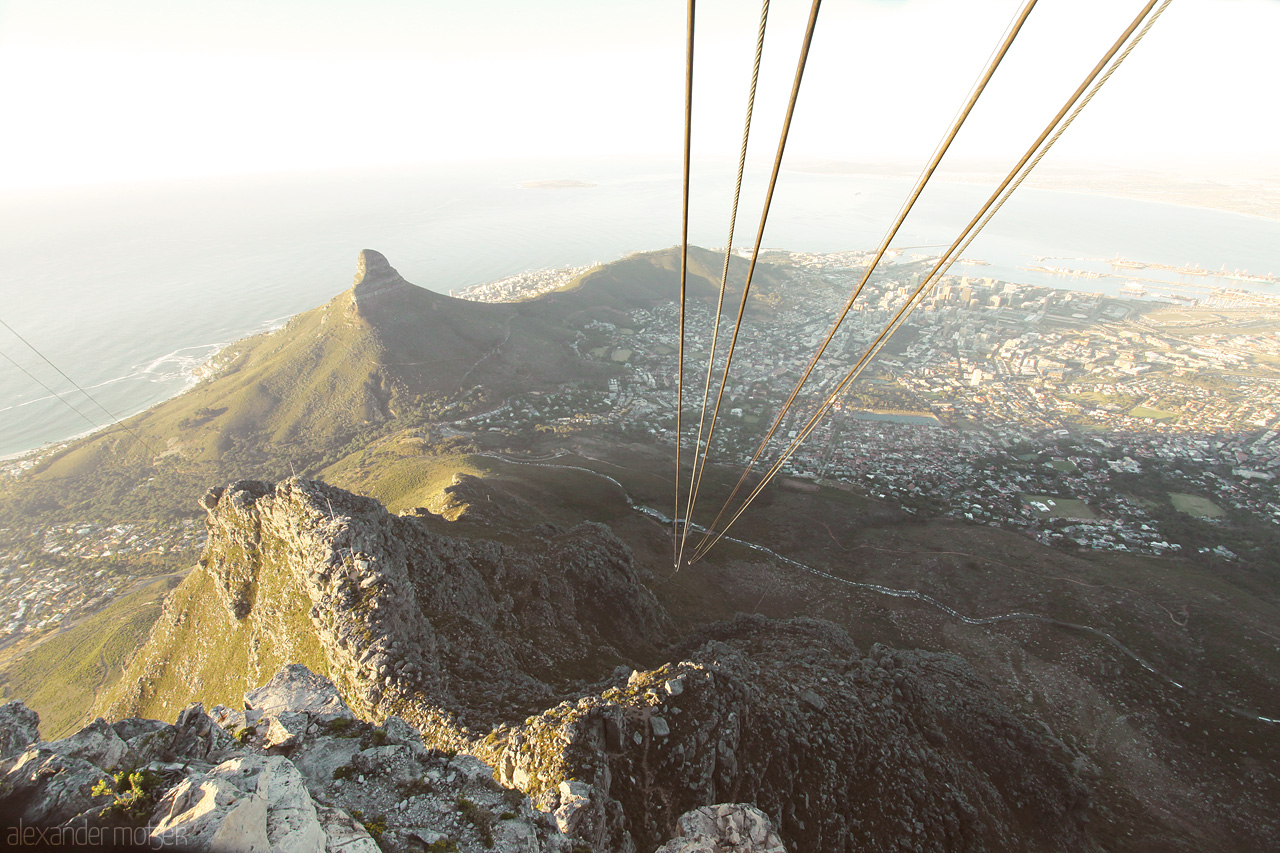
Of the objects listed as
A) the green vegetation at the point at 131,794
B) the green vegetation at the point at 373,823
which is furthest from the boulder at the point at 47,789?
the green vegetation at the point at 373,823

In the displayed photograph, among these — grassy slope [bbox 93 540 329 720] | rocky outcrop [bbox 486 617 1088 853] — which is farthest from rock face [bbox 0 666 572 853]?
grassy slope [bbox 93 540 329 720]

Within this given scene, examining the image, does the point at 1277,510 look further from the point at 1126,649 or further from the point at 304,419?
Result: the point at 304,419

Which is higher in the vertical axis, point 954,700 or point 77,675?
point 954,700

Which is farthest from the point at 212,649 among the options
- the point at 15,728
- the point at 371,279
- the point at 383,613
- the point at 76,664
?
the point at 371,279

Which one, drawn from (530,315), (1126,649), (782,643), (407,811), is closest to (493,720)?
(407,811)

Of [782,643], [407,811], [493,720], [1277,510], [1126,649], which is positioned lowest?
[1277,510]

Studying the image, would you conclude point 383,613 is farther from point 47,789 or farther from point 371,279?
point 371,279
